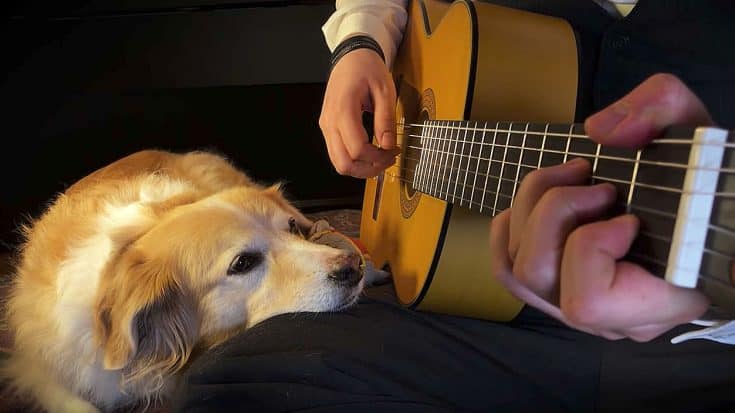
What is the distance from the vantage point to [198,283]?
1164 mm

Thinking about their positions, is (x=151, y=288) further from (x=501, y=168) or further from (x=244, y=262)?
(x=501, y=168)

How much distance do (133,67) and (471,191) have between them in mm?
1615

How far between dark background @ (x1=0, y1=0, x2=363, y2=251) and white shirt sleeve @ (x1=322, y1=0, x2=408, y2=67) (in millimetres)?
641

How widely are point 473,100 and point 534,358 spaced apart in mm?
477

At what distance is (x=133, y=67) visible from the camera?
6.62 feet

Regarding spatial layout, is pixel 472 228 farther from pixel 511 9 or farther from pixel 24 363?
pixel 24 363

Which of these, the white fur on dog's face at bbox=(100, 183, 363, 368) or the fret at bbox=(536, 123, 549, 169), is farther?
the white fur on dog's face at bbox=(100, 183, 363, 368)

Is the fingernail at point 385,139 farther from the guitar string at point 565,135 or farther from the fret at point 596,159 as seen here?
the fret at point 596,159

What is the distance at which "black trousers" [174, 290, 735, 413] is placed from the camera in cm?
93

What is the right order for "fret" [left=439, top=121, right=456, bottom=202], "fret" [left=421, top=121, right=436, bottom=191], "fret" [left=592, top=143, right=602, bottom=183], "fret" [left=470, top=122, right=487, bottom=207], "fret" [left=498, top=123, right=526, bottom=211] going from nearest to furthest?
"fret" [left=592, top=143, right=602, bottom=183] → "fret" [left=498, top=123, right=526, bottom=211] → "fret" [left=470, top=122, right=487, bottom=207] → "fret" [left=439, top=121, right=456, bottom=202] → "fret" [left=421, top=121, right=436, bottom=191]

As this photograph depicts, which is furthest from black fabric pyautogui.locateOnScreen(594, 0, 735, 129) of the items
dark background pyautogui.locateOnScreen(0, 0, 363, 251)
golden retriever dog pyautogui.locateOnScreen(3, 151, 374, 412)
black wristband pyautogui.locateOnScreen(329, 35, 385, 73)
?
dark background pyautogui.locateOnScreen(0, 0, 363, 251)

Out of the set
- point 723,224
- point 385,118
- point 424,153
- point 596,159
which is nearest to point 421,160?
point 424,153

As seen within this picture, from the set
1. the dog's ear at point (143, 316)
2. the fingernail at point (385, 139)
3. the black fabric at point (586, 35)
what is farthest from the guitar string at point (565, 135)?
the dog's ear at point (143, 316)

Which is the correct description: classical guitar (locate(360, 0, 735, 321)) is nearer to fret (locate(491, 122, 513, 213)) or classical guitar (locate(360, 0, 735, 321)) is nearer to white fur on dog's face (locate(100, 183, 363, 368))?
fret (locate(491, 122, 513, 213))
